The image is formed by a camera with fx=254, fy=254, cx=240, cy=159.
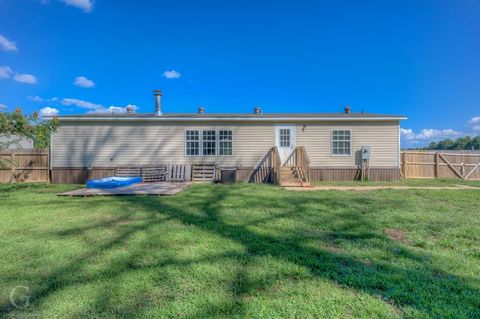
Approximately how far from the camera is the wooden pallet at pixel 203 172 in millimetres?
11570

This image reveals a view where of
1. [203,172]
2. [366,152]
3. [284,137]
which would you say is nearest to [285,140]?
[284,137]

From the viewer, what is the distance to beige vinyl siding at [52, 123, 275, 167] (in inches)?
460

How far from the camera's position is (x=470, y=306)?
2105mm

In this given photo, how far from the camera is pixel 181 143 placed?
11.8 m

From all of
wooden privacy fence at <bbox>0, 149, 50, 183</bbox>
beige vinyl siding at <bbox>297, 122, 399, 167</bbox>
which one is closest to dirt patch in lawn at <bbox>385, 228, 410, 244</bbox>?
beige vinyl siding at <bbox>297, 122, 399, 167</bbox>

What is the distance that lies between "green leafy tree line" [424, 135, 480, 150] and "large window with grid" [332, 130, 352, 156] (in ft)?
166

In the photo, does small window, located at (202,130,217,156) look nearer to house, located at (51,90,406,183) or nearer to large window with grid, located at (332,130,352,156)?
house, located at (51,90,406,183)

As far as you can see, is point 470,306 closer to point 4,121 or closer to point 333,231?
point 333,231

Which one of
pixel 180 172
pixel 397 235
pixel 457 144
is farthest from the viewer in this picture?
pixel 457 144

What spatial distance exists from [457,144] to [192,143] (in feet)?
215

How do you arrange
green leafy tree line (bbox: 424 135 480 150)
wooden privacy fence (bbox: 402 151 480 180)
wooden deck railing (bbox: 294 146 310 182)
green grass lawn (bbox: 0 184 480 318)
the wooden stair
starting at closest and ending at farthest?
green grass lawn (bbox: 0 184 480 318) → the wooden stair → wooden deck railing (bbox: 294 146 310 182) → wooden privacy fence (bbox: 402 151 480 180) → green leafy tree line (bbox: 424 135 480 150)

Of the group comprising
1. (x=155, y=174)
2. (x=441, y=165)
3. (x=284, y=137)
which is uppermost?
(x=284, y=137)

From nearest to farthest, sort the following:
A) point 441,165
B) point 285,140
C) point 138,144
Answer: point 138,144 < point 285,140 < point 441,165

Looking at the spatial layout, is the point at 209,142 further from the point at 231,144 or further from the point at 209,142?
the point at 231,144
